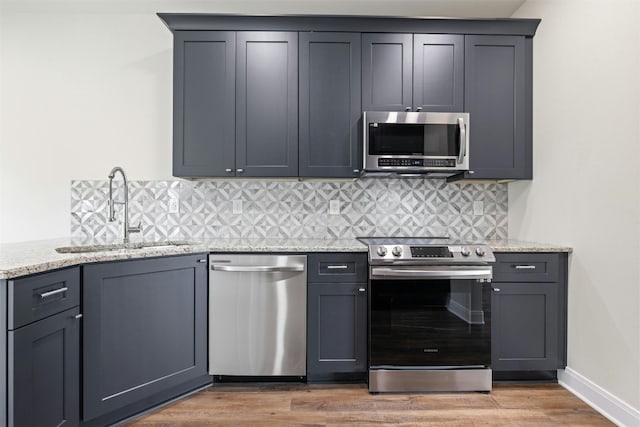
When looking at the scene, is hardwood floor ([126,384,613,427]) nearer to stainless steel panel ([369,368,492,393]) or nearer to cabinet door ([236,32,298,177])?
stainless steel panel ([369,368,492,393])

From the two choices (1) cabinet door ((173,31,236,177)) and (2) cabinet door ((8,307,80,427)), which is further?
(1) cabinet door ((173,31,236,177))

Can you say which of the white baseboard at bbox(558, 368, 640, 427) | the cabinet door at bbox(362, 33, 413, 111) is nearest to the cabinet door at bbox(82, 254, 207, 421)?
the cabinet door at bbox(362, 33, 413, 111)

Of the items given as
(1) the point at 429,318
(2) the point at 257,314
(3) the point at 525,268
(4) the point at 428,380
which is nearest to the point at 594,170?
(3) the point at 525,268

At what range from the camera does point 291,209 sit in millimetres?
3133

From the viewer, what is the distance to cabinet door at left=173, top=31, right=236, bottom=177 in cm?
274

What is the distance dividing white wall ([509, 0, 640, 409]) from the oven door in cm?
57

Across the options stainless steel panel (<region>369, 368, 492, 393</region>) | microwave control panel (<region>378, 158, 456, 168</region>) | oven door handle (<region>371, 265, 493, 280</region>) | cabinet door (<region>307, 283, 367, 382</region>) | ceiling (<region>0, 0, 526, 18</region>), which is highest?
ceiling (<region>0, 0, 526, 18</region>)

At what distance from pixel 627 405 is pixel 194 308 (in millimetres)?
2451

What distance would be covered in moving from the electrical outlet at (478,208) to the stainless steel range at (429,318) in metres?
0.77

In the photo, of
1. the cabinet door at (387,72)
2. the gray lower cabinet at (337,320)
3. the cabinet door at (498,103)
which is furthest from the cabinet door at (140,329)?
the cabinet door at (498,103)

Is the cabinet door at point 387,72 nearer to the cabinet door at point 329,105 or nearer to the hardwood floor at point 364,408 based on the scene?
the cabinet door at point 329,105

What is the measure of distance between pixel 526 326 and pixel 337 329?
4.06 ft

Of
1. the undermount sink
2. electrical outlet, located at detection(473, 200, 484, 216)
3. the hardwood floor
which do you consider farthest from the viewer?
electrical outlet, located at detection(473, 200, 484, 216)

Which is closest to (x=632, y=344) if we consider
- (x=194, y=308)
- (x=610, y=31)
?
(x=610, y=31)
